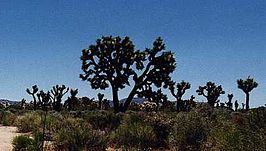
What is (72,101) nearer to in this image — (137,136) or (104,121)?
(104,121)

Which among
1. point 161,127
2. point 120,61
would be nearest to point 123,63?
point 120,61

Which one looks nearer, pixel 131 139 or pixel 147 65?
pixel 131 139

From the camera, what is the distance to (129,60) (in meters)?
39.2

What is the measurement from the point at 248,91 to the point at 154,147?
37.4 meters

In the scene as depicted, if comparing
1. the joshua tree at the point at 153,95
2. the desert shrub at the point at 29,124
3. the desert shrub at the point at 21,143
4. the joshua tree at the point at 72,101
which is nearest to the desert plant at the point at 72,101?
the joshua tree at the point at 72,101

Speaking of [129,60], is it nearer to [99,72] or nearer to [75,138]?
[99,72]

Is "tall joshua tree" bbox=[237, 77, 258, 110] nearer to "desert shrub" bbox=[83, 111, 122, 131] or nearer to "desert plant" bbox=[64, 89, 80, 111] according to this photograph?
"desert plant" bbox=[64, 89, 80, 111]

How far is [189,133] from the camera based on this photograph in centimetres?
1327

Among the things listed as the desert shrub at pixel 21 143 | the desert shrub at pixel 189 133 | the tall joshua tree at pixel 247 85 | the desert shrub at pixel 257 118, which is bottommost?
the desert shrub at pixel 21 143

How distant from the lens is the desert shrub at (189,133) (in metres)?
13.1

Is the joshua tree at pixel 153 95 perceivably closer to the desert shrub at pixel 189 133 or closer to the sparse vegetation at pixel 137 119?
the sparse vegetation at pixel 137 119

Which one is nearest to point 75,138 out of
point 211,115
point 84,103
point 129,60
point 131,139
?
point 131,139

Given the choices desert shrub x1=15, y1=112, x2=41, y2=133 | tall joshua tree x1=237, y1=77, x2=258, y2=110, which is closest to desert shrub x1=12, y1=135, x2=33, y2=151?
desert shrub x1=15, y1=112, x2=41, y2=133

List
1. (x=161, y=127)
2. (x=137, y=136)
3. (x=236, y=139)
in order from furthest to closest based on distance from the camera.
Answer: (x=161, y=127), (x=137, y=136), (x=236, y=139)
